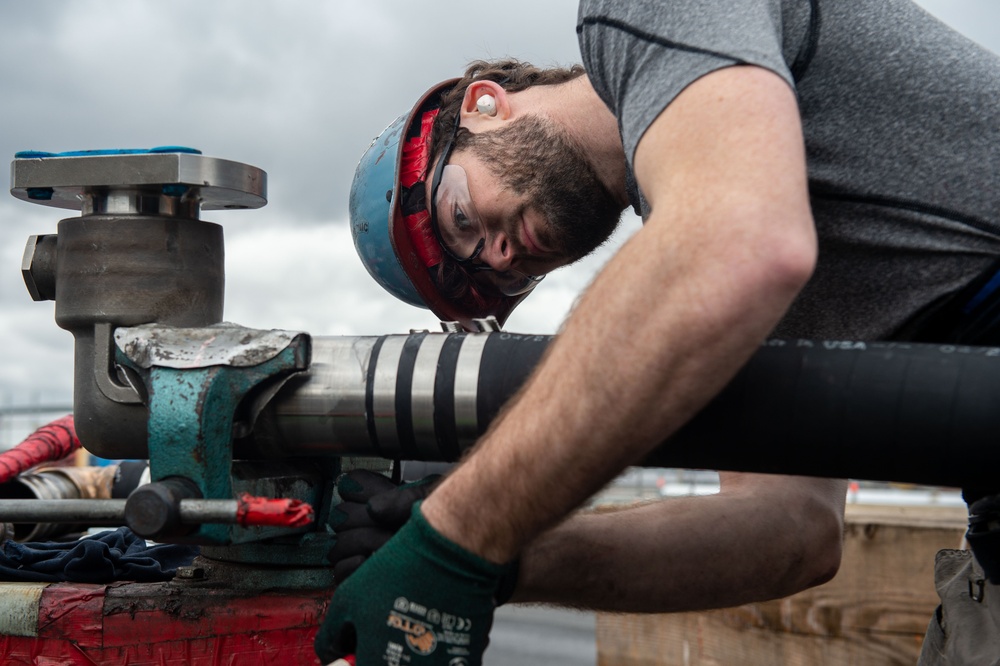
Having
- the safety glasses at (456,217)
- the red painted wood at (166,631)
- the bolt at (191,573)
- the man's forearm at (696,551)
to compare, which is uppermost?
the safety glasses at (456,217)

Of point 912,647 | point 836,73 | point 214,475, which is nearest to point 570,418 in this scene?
point 214,475

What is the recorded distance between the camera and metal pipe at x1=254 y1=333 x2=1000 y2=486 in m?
1.08

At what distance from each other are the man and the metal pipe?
55mm

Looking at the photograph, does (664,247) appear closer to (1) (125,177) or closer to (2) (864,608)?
(1) (125,177)

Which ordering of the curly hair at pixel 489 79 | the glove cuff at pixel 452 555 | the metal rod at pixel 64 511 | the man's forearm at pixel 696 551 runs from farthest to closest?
the curly hair at pixel 489 79 → the man's forearm at pixel 696 551 → the metal rod at pixel 64 511 → the glove cuff at pixel 452 555

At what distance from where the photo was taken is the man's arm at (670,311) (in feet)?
3.25

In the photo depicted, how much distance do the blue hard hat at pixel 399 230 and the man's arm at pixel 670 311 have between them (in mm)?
837

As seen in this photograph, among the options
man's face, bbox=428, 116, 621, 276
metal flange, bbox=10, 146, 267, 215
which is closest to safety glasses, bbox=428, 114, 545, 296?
man's face, bbox=428, 116, 621, 276

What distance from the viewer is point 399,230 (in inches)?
77.4

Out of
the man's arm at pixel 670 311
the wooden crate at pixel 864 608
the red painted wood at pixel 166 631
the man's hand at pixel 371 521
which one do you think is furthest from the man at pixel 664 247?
the wooden crate at pixel 864 608

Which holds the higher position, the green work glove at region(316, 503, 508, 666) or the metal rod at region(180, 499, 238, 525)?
the metal rod at region(180, 499, 238, 525)

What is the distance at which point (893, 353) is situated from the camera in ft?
3.69

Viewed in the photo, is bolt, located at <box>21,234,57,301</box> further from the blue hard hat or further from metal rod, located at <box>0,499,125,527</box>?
the blue hard hat

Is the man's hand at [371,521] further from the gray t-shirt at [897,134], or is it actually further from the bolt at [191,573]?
the gray t-shirt at [897,134]
